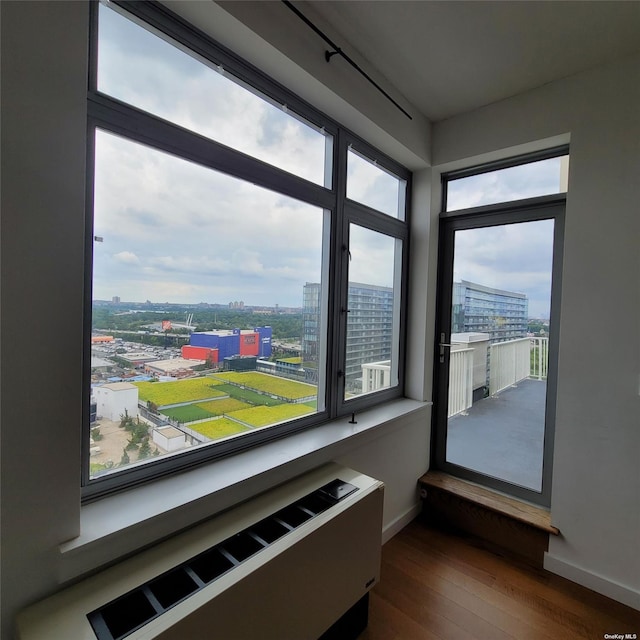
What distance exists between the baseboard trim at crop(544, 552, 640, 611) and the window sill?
1.40 meters

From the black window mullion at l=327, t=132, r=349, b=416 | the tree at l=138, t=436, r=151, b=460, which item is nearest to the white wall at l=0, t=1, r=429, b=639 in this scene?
the tree at l=138, t=436, r=151, b=460

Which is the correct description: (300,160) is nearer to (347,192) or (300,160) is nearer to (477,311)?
(347,192)

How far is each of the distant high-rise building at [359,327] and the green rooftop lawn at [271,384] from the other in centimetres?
15

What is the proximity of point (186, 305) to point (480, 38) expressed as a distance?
2.02 metres

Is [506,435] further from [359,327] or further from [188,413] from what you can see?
[188,413]

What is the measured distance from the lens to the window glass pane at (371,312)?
222 cm

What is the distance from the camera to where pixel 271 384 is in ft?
5.89

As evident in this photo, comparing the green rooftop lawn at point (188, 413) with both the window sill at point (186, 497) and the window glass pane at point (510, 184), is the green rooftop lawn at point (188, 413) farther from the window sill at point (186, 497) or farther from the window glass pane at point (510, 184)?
the window glass pane at point (510, 184)

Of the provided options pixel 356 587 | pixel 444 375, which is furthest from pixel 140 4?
pixel 444 375

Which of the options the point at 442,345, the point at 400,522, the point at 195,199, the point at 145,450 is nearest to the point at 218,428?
the point at 145,450

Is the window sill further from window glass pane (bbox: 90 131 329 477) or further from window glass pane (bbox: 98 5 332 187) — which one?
window glass pane (bbox: 98 5 332 187)

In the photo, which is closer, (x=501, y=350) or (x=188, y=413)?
(x=188, y=413)

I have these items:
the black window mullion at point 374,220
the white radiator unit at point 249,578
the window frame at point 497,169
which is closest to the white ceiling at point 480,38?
the window frame at point 497,169

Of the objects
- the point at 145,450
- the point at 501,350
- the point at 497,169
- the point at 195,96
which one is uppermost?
the point at 497,169
